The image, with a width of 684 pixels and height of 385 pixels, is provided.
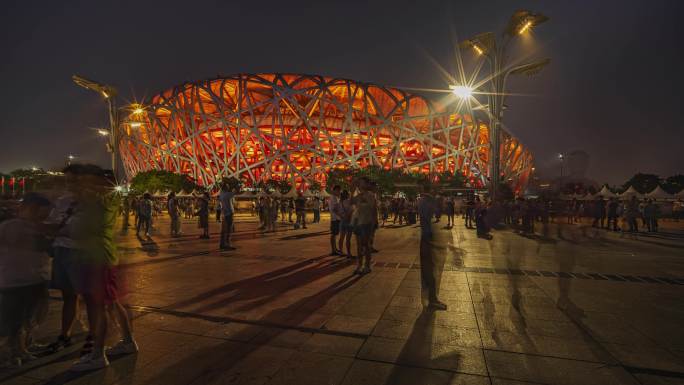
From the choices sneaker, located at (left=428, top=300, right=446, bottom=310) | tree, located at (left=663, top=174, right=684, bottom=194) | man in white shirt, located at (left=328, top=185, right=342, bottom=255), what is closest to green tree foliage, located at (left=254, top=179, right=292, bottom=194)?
man in white shirt, located at (left=328, top=185, right=342, bottom=255)

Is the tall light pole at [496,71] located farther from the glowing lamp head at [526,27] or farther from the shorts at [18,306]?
the shorts at [18,306]

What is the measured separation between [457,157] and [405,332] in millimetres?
64972

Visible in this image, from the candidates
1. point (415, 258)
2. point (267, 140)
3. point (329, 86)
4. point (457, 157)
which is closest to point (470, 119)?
point (457, 157)

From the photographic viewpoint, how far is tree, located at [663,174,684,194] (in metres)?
65.3

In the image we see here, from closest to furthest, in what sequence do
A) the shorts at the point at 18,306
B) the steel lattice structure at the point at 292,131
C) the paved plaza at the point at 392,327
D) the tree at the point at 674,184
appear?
the paved plaza at the point at 392,327, the shorts at the point at 18,306, the steel lattice structure at the point at 292,131, the tree at the point at 674,184

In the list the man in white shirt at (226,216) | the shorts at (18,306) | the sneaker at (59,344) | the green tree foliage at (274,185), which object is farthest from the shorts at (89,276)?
the green tree foliage at (274,185)

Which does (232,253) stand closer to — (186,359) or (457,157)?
(186,359)

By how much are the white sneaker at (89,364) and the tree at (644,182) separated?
89.9 metres

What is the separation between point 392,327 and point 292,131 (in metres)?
56.7

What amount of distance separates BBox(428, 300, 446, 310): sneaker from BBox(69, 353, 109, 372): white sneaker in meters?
3.39

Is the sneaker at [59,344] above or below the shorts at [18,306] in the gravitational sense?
below

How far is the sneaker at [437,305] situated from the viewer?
14.2 ft

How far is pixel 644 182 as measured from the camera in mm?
72875

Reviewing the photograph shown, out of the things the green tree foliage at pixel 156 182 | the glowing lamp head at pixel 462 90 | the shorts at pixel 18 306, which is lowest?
the shorts at pixel 18 306
